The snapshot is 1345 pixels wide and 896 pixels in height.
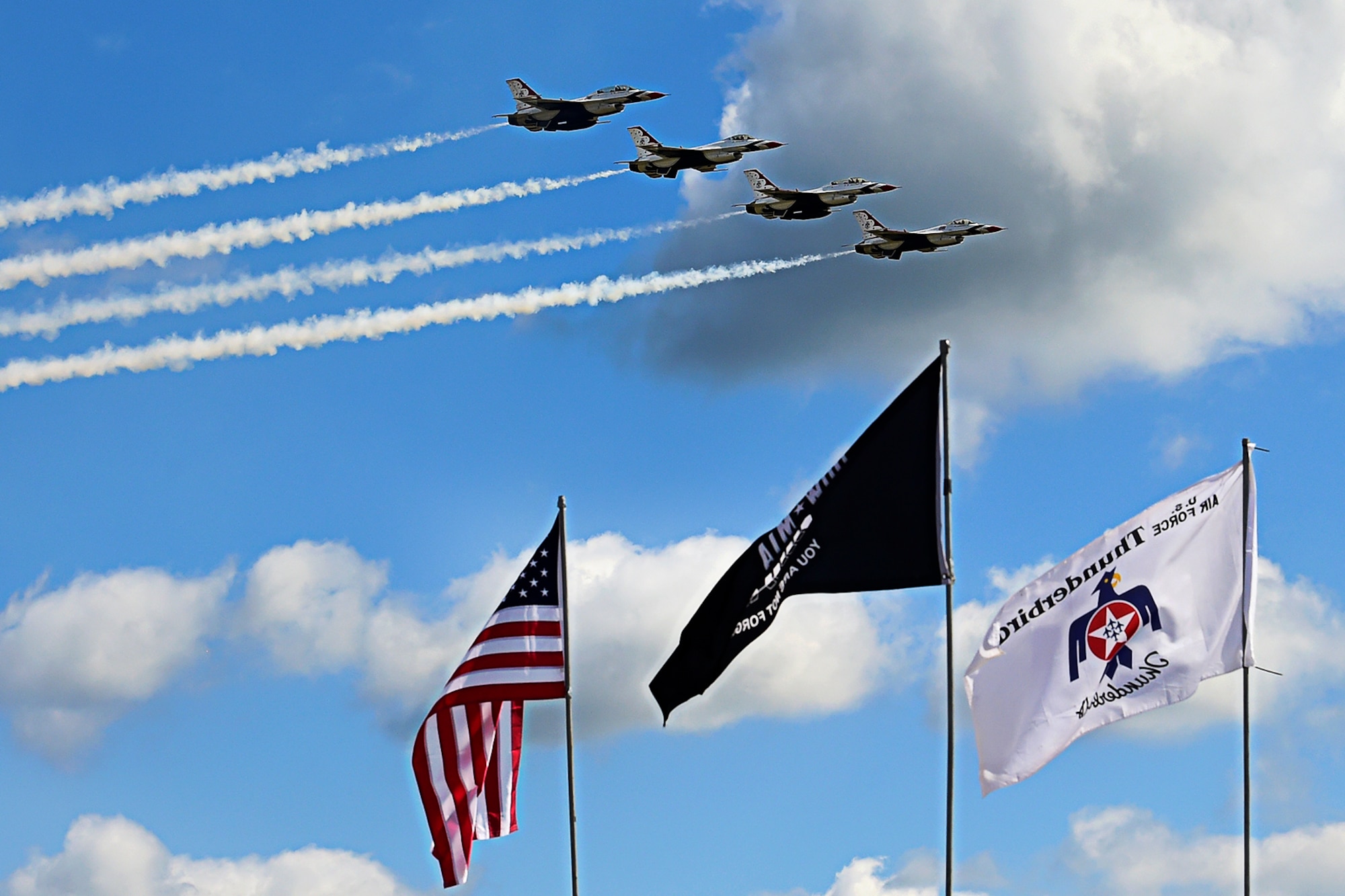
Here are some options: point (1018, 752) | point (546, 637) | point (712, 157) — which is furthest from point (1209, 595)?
point (712, 157)

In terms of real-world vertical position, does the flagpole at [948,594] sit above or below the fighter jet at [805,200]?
below

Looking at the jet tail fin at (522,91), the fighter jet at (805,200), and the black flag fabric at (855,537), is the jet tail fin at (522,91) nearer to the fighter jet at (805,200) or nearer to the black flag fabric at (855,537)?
the fighter jet at (805,200)

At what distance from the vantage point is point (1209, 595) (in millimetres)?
33156

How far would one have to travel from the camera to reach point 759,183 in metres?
103

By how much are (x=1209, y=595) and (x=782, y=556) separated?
774 centimetres

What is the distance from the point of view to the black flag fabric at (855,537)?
32.0m

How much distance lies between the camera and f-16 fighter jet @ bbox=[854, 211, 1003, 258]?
10300 centimetres

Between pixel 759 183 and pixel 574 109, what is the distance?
38.6 feet

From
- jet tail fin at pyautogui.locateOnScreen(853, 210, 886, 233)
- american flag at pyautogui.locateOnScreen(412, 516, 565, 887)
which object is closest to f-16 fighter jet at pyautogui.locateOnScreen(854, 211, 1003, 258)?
jet tail fin at pyautogui.locateOnScreen(853, 210, 886, 233)

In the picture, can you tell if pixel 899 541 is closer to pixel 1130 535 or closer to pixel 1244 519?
pixel 1130 535

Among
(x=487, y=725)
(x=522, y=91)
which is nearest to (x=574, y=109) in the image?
(x=522, y=91)

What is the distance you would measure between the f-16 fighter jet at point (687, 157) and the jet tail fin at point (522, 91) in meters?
6.26

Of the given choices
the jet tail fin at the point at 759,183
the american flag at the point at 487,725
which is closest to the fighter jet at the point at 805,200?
the jet tail fin at the point at 759,183

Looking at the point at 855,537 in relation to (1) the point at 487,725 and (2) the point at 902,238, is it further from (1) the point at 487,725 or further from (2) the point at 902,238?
(2) the point at 902,238
